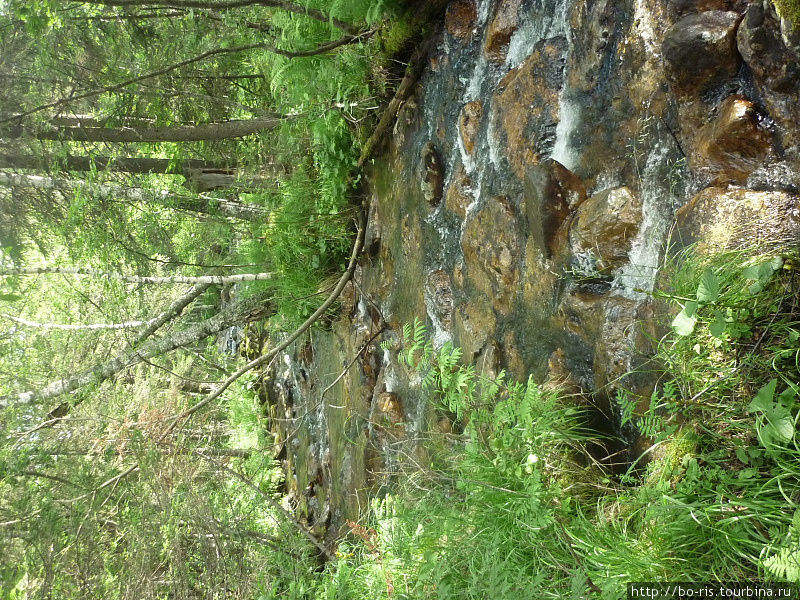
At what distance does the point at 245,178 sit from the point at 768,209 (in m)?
4.91

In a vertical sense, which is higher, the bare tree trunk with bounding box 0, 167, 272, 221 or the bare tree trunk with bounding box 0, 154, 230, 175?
the bare tree trunk with bounding box 0, 154, 230, 175

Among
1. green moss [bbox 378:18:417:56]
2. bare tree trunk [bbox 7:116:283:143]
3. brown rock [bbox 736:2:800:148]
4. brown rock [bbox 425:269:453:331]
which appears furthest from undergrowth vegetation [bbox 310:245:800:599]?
bare tree trunk [bbox 7:116:283:143]

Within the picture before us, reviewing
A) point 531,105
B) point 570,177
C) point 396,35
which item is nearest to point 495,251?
point 570,177

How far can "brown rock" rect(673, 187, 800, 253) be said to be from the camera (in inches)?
78.6

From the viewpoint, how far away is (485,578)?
8.62ft

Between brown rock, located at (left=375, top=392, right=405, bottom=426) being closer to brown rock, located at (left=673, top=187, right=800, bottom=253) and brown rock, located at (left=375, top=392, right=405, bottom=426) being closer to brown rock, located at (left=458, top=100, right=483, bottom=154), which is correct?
brown rock, located at (left=458, top=100, right=483, bottom=154)

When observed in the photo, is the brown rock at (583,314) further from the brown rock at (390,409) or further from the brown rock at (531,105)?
the brown rock at (390,409)

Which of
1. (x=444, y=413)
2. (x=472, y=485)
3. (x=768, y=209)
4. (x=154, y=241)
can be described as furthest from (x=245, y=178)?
(x=768, y=209)

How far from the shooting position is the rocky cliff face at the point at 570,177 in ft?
7.07

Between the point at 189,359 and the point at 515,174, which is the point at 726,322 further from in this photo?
the point at 189,359

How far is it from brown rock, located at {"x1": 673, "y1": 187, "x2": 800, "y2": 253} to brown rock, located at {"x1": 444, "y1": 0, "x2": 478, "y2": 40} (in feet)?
6.15

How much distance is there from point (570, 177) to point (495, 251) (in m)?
0.65

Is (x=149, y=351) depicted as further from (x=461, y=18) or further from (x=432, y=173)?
(x=461, y=18)

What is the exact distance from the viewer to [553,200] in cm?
287
